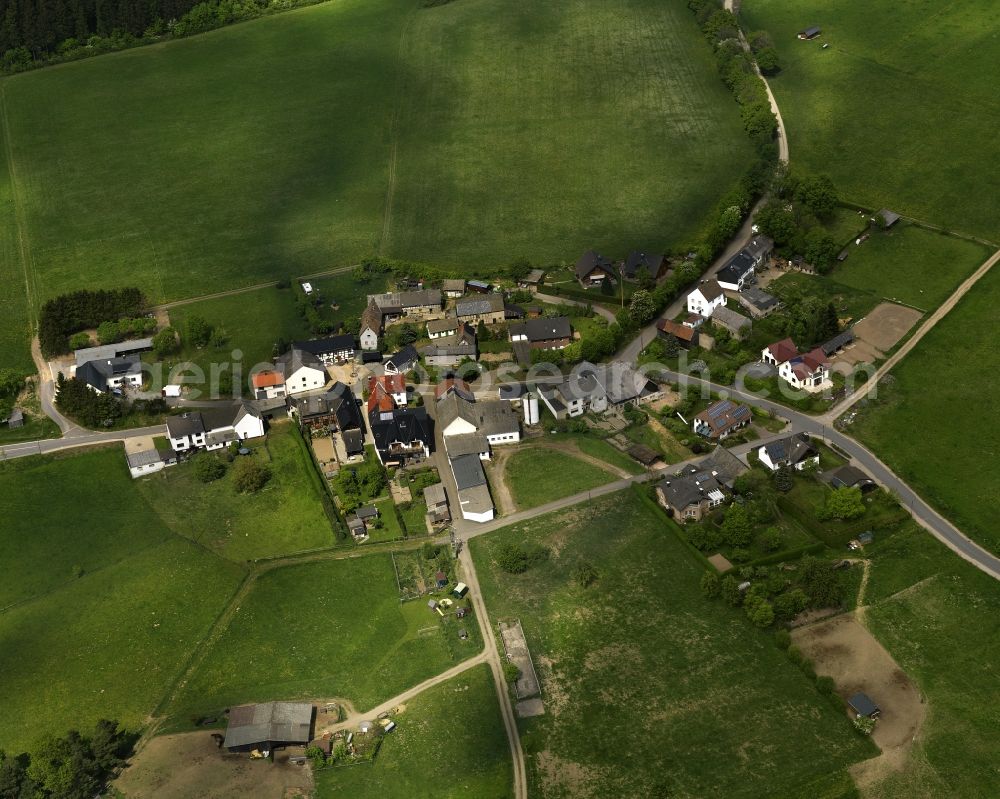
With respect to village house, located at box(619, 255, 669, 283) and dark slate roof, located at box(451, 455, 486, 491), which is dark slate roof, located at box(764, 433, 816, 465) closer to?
dark slate roof, located at box(451, 455, 486, 491)

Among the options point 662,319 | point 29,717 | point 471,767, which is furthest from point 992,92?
point 29,717

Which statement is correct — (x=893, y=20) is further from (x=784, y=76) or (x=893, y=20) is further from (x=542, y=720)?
(x=542, y=720)

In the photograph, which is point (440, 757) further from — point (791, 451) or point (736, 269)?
point (736, 269)

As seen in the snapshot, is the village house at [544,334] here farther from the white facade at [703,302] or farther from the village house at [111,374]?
the village house at [111,374]

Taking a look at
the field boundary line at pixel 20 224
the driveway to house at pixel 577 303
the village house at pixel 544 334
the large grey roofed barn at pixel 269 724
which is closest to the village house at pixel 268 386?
the village house at pixel 544 334

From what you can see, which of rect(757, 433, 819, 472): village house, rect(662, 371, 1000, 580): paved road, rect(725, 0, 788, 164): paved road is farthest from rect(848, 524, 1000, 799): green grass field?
rect(725, 0, 788, 164): paved road
